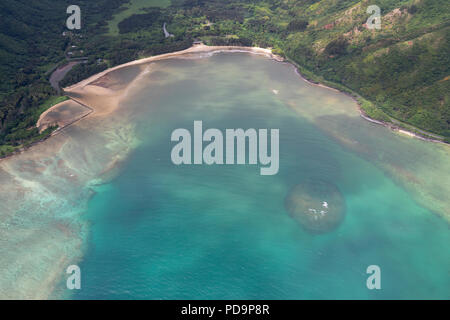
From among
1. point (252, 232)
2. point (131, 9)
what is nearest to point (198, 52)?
point (131, 9)

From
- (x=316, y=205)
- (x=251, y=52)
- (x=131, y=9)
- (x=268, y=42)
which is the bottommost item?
(x=316, y=205)

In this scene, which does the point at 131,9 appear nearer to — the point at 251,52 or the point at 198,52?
the point at 198,52

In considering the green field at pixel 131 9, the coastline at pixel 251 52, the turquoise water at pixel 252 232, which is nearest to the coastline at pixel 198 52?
the coastline at pixel 251 52

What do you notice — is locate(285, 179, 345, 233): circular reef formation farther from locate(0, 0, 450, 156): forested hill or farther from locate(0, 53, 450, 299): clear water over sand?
locate(0, 0, 450, 156): forested hill

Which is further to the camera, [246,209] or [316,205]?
→ [316,205]

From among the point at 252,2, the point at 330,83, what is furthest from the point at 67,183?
the point at 252,2

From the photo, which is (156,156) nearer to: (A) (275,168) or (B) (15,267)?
(A) (275,168)

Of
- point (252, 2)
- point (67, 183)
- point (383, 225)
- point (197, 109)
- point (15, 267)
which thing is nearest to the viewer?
point (15, 267)
